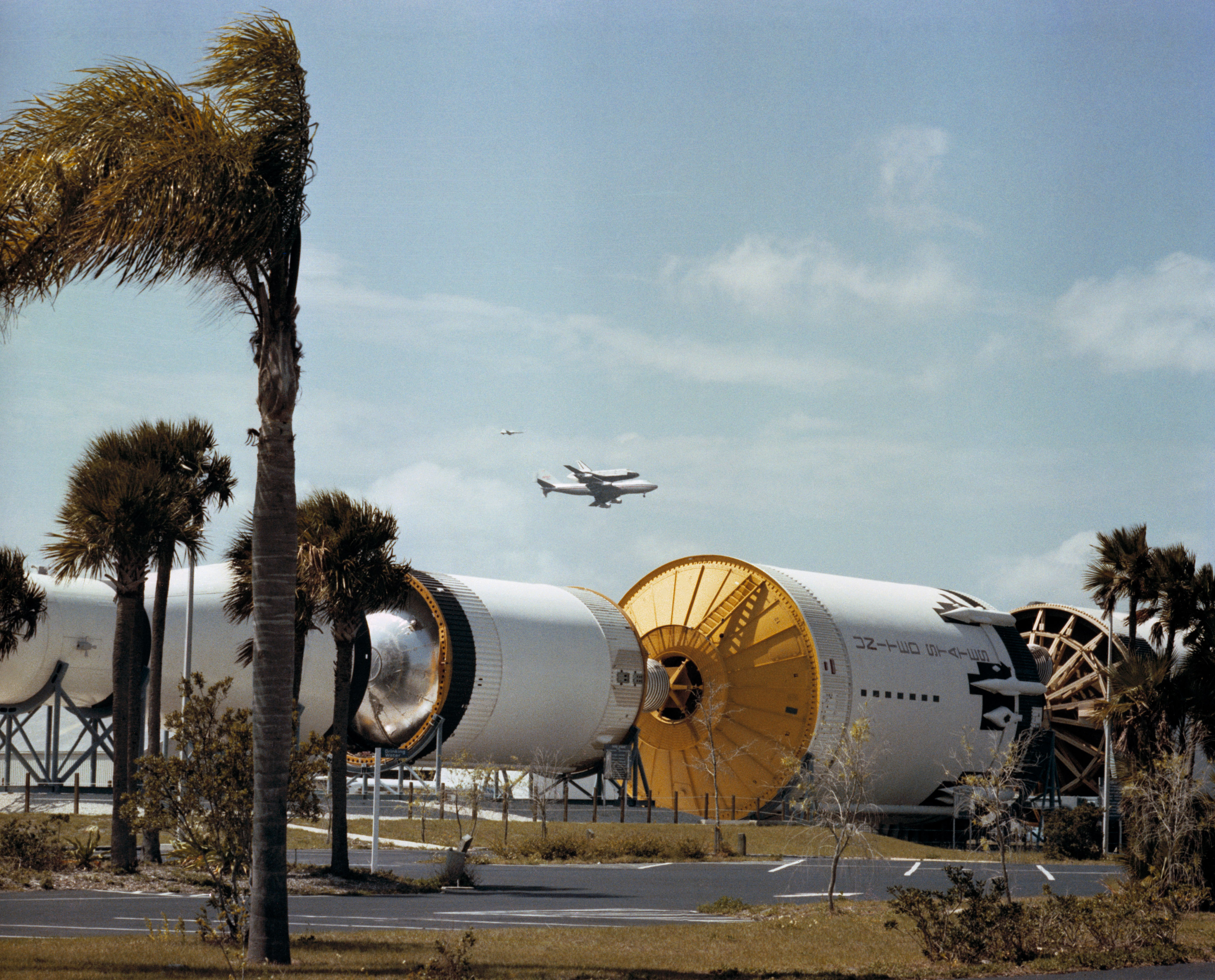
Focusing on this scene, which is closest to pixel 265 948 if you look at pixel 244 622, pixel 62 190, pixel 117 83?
pixel 62 190

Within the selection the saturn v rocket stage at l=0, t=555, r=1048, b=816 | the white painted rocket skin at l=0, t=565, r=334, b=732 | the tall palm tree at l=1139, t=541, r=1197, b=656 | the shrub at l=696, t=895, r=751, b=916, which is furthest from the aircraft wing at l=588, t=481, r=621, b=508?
the shrub at l=696, t=895, r=751, b=916

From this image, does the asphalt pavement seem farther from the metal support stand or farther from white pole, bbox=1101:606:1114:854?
the metal support stand

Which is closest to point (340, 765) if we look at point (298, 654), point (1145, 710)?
point (298, 654)

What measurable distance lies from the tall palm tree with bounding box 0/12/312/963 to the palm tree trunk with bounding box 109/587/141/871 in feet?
35.5

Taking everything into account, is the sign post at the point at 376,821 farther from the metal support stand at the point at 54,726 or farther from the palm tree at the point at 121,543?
the metal support stand at the point at 54,726

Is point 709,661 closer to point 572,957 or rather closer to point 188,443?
point 188,443

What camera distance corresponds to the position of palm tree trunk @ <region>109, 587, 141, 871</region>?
23.3m

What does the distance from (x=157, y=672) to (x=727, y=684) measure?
23.7 metres

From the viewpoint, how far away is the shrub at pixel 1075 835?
1609 inches

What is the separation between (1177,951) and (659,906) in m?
8.20

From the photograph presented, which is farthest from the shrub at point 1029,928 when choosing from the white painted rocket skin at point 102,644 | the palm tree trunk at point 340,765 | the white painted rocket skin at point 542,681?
the white painted rocket skin at point 102,644

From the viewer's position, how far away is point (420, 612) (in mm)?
41594

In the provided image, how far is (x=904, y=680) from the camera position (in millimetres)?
46719

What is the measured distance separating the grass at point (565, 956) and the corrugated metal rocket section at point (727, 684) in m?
25.8
